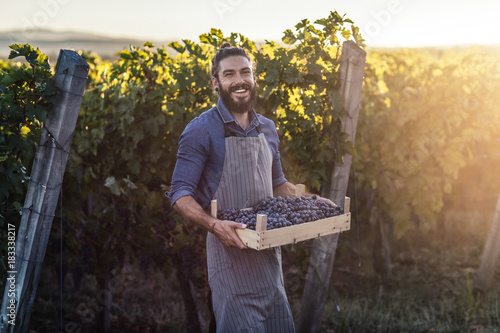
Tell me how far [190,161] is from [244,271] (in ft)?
2.19

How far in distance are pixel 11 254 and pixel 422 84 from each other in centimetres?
501

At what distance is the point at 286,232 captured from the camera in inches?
101

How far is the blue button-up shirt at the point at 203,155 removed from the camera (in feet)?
8.89

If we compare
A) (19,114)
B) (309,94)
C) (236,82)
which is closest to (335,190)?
(309,94)

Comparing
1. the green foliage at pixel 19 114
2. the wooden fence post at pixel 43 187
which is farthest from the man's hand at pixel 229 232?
the green foliage at pixel 19 114

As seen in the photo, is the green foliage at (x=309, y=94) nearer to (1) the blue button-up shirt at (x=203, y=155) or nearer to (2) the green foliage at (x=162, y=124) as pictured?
(2) the green foliage at (x=162, y=124)

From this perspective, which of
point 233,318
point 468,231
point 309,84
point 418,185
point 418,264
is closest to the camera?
point 233,318

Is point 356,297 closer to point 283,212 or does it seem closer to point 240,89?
point 283,212

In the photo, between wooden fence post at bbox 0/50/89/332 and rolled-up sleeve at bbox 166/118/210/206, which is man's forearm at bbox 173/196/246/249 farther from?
wooden fence post at bbox 0/50/89/332

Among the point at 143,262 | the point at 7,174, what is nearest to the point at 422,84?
the point at 143,262

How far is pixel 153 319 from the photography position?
5.39m

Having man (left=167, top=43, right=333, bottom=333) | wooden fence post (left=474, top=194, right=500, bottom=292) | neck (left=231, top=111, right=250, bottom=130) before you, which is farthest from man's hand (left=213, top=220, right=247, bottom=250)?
wooden fence post (left=474, top=194, right=500, bottom=292)

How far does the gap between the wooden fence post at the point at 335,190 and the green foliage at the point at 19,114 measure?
2130 millimetres

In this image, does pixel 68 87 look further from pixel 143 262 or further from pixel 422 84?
pixel 422 84
